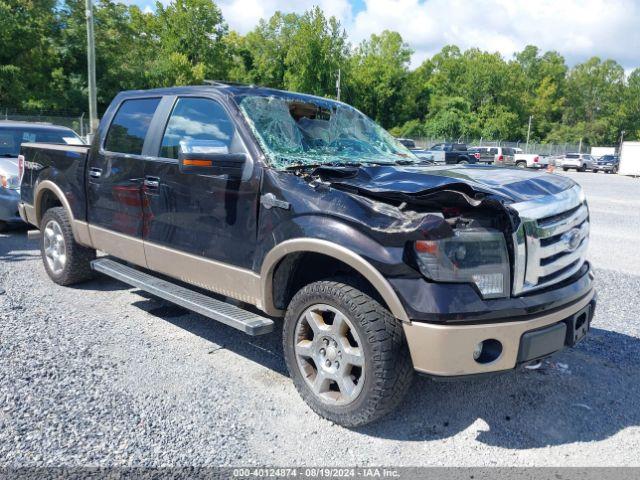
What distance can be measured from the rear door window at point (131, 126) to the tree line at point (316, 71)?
33045mm

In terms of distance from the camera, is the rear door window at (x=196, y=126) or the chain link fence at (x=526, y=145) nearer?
the rear door window at (x=196, y=126)

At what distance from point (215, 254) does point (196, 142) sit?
32.2 inches

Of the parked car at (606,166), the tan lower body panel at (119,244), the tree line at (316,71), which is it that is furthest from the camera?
the parked car at (606,166)

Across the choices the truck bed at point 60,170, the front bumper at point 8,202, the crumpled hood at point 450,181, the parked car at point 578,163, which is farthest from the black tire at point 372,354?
the parked car at point 578,163

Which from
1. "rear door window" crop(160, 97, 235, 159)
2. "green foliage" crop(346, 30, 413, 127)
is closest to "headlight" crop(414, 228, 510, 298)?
"rear door window" crop(160, 97, 235, 159)

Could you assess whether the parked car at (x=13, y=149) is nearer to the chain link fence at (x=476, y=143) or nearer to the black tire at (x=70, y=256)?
the black tire at (x=70, y=256)

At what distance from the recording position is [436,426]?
325 cm

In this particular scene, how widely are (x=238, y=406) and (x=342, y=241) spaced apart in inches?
51.3

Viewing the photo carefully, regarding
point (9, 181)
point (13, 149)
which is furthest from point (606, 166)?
point (9, 181)

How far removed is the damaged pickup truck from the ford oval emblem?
0.01 meters

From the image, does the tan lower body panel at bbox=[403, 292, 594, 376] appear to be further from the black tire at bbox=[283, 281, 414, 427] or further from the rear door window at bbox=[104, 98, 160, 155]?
the rear door window at bbox=[104, 98, 160, 155]

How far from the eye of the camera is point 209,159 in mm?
3320

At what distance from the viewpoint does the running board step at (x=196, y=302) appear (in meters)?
3.42

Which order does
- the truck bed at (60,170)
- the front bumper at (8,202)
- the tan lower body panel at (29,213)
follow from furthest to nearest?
Answer: the front bumper at (8,202), the tan lower body panel at (29,213), the truck bed at (60,170)
